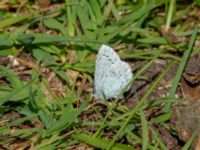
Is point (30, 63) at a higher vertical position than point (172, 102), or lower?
higher

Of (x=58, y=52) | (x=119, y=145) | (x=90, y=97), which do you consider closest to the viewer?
(x=119, y=145)

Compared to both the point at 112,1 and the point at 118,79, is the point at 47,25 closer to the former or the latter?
the point at 112,1

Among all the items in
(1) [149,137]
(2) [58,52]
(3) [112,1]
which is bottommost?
(1) [149,137]

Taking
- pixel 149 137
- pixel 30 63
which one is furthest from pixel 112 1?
pixel 149 137

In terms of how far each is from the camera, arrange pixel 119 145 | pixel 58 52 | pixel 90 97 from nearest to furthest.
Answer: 1. pixel 119 145
2. pixel 90 97
3. pixel 58 52

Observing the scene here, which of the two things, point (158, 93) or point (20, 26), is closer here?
point (158, 93)

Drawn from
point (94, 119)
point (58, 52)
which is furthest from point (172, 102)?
point (58, 52)
